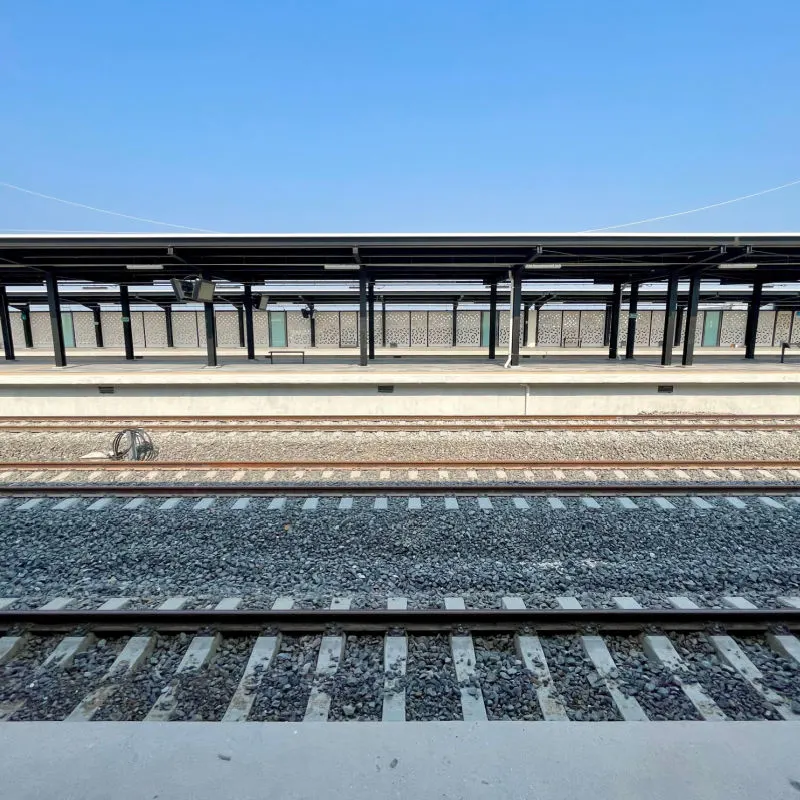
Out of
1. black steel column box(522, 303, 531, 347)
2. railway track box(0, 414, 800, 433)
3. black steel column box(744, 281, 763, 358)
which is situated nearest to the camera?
railway track box(0, 414, 800, 433)

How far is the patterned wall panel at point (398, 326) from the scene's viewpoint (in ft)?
101

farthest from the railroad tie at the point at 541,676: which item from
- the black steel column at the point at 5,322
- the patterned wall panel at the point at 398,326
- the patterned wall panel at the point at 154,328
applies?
the patterned wall panel at the point at 154,328

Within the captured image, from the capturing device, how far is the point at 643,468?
7312 millimetres

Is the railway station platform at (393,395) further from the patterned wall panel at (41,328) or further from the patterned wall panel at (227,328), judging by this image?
the patterned wall panel at (41,328)

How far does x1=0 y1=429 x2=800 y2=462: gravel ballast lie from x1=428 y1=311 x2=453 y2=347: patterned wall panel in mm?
21983

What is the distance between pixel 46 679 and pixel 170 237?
1070 centimetres

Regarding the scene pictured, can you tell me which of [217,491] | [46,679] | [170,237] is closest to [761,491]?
[217,491]

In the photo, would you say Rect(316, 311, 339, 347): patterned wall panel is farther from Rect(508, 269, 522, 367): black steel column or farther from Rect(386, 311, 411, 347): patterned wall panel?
Rect(508, 269, 522, 367): black steel column

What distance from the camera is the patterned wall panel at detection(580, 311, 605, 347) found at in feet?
101

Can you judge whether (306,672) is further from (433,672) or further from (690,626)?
(690,626)

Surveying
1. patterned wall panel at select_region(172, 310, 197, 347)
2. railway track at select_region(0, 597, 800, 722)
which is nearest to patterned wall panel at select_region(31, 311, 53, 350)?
patterned wall panel at select_region(172, 310, 197, 347)

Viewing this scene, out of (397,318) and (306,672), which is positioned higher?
(397,318)

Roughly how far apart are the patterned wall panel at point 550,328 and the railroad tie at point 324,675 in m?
30.2

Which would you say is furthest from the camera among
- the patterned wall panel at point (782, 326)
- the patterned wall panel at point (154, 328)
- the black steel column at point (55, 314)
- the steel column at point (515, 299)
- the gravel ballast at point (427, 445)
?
the patterned wall panel at point (782, 326)
